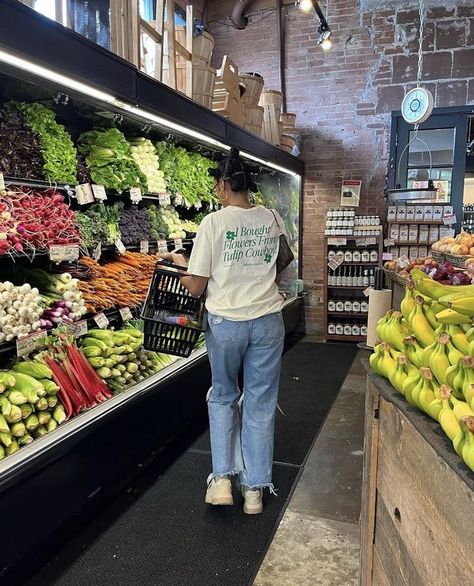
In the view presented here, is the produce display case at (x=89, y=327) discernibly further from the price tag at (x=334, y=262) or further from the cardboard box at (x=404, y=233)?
the cardboard box at (x=404, y=233)

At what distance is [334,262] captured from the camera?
21.3 feet

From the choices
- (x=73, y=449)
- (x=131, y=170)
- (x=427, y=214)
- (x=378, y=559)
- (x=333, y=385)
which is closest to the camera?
(x=378, y=559)

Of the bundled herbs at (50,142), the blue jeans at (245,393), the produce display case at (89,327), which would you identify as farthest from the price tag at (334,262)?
the bundled herbs at (50,142)

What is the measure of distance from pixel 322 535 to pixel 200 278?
4.70ft

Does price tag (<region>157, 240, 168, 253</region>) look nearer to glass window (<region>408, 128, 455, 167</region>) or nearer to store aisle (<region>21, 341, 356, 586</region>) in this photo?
store aisle (<region>21, 341, 356, 586</region>)

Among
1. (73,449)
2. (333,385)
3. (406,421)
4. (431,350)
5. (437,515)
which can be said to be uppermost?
(431,350)

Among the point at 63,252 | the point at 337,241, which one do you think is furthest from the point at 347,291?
the point at 63,252

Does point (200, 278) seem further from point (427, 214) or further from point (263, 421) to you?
point (427, 214)

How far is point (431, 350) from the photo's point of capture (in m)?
1.30

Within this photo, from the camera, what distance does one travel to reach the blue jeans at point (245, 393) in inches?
96.0

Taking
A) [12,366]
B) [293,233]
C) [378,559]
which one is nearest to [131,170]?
[12,366]

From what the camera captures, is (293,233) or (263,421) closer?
(263,421)

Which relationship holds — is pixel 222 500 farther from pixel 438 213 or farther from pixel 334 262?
pixel 438 213

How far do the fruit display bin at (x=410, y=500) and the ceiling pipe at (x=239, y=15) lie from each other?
6355 millimetres
